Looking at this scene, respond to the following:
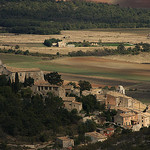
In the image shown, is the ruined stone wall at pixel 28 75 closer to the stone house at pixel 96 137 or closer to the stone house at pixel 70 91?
the stone house at pixel 70 91

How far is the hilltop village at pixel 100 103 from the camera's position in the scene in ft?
198

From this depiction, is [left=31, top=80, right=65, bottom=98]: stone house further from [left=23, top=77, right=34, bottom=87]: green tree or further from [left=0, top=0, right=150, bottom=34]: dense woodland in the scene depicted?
[left=0, top=0, right=150, bottom=34]: dense woodland

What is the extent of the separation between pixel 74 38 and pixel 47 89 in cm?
8705

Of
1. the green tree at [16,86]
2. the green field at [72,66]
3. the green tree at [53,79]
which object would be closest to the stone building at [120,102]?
the green tree at [53,79]

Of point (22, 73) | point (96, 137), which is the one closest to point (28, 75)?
point (22, 73)

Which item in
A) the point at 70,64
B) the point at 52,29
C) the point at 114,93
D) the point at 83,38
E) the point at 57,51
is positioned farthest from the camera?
the point at 52,29

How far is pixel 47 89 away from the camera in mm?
63875

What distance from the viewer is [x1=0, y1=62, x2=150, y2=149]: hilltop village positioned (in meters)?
60.3

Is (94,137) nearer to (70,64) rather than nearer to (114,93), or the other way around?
(114,93)

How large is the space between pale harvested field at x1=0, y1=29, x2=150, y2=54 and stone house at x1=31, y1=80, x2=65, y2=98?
59010 millimetres

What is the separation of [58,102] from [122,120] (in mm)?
6055

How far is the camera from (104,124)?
6134 centimetres

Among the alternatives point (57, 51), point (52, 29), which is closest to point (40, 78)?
point (57, 51)

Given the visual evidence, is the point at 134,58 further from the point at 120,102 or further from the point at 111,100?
the point at 111,100
